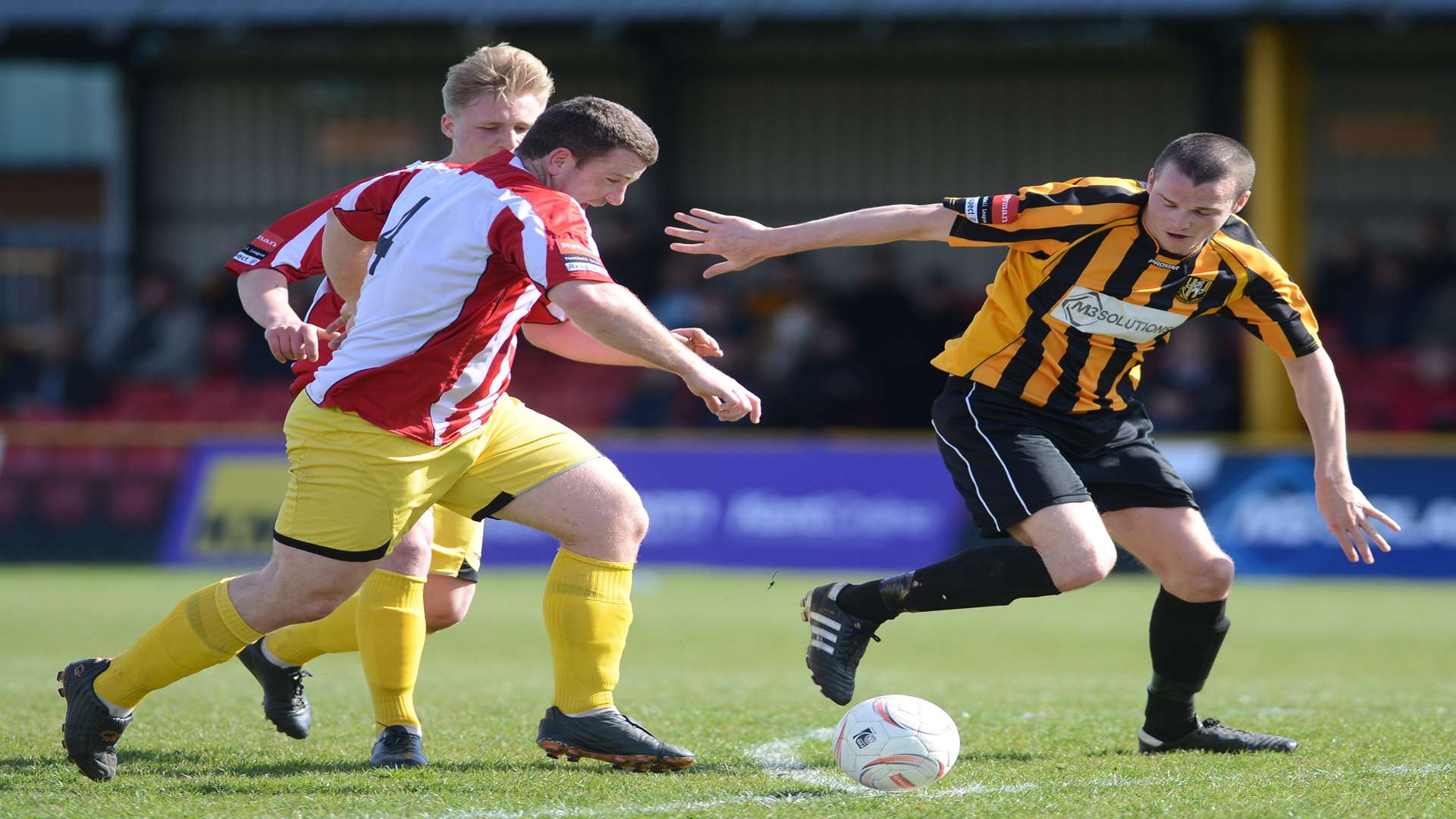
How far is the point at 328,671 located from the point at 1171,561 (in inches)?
167

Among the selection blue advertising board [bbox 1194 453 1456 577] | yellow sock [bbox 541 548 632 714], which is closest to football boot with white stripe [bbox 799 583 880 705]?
yellow sock [bbox 541 548 632 714]

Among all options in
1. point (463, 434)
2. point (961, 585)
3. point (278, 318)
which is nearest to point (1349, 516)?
point (961, 585)

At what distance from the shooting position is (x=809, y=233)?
4.55 m

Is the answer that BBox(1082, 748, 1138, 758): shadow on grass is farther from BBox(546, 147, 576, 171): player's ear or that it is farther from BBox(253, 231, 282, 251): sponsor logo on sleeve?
BBox(253, 231, 282, 251): sponsor logo on sleeve

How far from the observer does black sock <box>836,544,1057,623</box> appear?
4652 millimetres

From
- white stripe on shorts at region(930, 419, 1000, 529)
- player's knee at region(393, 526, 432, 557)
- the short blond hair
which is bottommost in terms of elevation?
player's knee at region(393, 526, 432, 557)

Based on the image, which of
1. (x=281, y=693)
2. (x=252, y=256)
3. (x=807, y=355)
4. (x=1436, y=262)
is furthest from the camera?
(x=1436, y=262)

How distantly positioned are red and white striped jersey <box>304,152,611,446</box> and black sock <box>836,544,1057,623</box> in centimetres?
133

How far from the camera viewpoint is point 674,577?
12.3m

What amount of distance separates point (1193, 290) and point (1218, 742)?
137 cm

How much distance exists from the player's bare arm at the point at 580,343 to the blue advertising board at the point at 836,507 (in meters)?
7.16

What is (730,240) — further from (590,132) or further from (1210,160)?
(1210,160)

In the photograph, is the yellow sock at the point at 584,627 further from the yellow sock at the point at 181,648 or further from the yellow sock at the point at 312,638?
the yellow sock at the point at 312,638

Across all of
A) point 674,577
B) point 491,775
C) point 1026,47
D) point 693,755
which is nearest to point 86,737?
point 491,775
